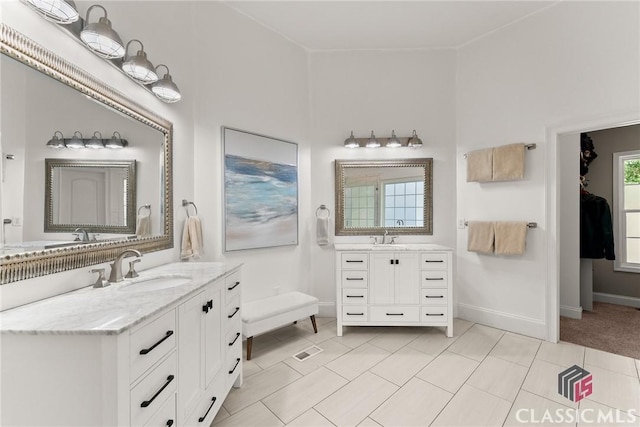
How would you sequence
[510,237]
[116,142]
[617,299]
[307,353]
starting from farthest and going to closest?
1. [617,299]
2. [510,237]
3. [307,353]
4. [116,142]

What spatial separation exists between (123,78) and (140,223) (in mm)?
902

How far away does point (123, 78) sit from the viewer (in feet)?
5.49

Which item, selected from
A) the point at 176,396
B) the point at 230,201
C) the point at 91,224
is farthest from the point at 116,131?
the point at 176,396

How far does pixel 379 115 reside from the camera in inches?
128

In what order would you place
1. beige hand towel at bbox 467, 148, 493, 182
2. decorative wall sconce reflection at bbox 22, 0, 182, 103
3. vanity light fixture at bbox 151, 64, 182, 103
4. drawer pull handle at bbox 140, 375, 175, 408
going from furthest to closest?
1. beige hand towel at bbox 467, 148, 493, 182
2. vanity light fixture at bbox 151, 64, 182, 103
3. decorative wall sconce reflection at bbox 22, 0, 182, 103
4. drawer pull handle at bbox 140, 375, 175, 408

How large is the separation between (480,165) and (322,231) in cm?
184

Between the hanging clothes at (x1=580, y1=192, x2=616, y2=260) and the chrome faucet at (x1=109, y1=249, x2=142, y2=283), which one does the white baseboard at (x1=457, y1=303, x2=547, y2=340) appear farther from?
the chrome faucet at (x1=109, y1=249, x2=142, y2=283)

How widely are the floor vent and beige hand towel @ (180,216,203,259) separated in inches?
47.5

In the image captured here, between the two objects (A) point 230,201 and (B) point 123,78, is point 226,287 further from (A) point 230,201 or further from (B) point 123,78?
(B) point 123,78

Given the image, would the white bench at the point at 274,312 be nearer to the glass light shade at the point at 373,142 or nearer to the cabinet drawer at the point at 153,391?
the cabinet drawer at the point at 153,391

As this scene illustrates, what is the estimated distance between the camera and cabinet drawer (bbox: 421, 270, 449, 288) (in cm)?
270

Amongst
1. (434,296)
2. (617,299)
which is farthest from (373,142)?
(617,299)

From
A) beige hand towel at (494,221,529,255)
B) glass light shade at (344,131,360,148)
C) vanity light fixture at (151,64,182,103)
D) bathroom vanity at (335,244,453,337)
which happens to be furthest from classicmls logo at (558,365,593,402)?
vanity light fixture at (151,64,182,103)

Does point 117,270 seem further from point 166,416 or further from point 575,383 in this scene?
point 575,383
